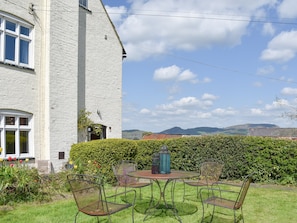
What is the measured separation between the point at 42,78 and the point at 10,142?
2.47 metres

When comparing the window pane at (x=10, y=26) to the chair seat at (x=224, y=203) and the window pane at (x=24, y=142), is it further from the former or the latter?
the chair seat at (x=224, y=203)

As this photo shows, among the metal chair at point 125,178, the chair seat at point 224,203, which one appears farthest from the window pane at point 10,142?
the chair seat at point 224,203

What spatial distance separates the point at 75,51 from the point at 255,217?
29.1 ft

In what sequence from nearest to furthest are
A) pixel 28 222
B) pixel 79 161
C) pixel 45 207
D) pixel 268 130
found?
pixel 28 222 → pixel 45 207 → pixel 79 161 → pixel 268 130

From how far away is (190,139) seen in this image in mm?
11172

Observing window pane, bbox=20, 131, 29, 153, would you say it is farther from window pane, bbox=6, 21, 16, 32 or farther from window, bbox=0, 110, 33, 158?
window pane, bbox=6, 21, 16, 32

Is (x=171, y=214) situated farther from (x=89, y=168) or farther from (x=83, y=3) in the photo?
(x=83, y=3)

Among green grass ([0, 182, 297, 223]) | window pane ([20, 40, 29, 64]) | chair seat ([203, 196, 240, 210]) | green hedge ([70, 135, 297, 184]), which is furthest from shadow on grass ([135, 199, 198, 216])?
window pane ([20, 40, 29, 64])

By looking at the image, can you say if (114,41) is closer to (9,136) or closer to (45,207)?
(9,136)

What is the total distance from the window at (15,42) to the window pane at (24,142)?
7.53ft

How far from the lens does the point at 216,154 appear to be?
1080 centimetres

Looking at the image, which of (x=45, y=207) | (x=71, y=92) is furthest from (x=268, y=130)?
(x=45, y=207)

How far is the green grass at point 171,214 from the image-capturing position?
5828 millimetres

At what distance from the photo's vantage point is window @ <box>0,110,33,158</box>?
31.6 ft
